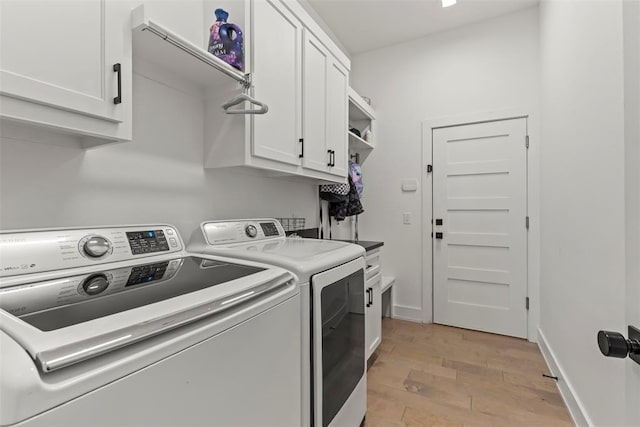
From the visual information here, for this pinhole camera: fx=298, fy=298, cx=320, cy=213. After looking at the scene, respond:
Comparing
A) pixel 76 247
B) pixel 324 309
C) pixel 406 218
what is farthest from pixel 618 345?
pixel 406 218

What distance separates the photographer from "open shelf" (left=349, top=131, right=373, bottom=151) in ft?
9.60

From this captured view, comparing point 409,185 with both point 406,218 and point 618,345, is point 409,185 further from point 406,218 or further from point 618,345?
point 618,345

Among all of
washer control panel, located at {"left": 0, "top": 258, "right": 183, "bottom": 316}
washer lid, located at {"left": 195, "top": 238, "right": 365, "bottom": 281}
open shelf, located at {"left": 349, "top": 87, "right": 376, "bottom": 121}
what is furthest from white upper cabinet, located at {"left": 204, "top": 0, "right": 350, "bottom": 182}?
washer control panel, located at {"left": 0, "top": 258, "right": 183, "bottom": 316}

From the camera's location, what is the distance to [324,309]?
117cm

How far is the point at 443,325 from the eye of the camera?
3023mm

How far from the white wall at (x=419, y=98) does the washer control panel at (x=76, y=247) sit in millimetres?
2461

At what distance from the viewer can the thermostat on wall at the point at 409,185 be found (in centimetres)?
314

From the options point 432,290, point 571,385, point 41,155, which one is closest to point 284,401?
point 41,155

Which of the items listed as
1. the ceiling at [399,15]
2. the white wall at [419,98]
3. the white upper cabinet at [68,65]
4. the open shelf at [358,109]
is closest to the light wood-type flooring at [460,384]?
the white wall at [419,98]

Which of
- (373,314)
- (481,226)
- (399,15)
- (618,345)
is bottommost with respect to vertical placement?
(373,314)

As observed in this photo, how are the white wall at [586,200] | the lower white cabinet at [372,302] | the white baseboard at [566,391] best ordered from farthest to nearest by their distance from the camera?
1. the lower white cabinet at [372,302]
2. the white baseboard at [566,391]
3. the white wall at [586,200]

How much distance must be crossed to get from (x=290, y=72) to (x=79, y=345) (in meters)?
1.63

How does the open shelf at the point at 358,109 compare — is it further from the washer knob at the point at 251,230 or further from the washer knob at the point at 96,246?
the washer knob at the point at 96,246

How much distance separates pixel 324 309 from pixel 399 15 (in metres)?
2.80
